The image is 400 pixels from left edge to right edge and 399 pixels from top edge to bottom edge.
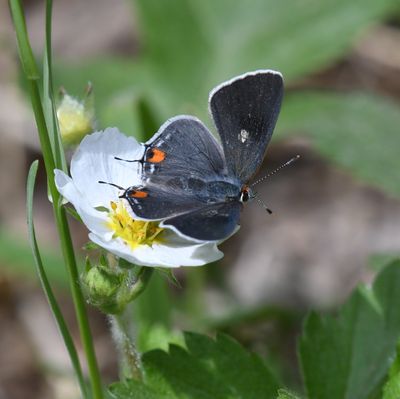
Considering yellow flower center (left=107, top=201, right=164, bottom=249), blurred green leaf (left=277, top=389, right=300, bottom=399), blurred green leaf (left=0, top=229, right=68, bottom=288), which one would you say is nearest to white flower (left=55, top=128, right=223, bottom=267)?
yellow flower center (left=107, top=201, right=164, bottom=249)

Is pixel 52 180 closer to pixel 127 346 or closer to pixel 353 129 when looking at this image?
pixel 127 346

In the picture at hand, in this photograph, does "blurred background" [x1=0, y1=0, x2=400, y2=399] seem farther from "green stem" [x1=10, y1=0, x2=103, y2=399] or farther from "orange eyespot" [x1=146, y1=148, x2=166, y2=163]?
"green stem" [x1=10, y1=0, x2=103, y2=399]

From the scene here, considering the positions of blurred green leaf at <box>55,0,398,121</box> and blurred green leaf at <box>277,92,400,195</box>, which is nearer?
blurred green leaf at <box>277,92,400,195</box>

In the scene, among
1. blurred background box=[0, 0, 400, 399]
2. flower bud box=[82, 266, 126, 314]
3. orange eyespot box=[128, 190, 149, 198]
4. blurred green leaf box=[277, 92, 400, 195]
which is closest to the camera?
flower bud box=[82, 266, 126, 314]

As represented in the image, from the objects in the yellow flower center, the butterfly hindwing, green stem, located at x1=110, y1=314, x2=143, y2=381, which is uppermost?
the butterfly hindwing

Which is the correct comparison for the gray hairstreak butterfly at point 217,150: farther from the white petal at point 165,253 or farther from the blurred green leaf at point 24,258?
the blurred green leaf at point 24,258

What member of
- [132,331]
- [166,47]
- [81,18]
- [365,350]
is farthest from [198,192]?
[81,18]

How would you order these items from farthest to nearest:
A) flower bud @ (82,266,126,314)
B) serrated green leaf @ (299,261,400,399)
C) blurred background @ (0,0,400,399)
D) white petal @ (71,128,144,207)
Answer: blurred background @ (0,0,400,399), serrated green leaf @ (299,261,400,399), white petal @ (71,128,144,207), flower bud @ (82,266,126,314)

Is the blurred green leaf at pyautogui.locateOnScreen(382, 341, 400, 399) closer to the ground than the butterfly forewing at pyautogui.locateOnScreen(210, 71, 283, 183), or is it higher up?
closer to the ground

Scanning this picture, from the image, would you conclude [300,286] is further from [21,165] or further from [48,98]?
[48,98]
